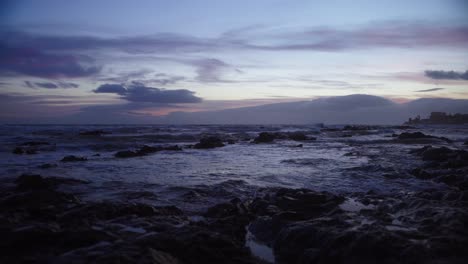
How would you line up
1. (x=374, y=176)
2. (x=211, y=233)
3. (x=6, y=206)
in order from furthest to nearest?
(x=374, y=176)
(x=6, y=206)
(x=211, y=233)

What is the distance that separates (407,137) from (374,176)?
→ 76.7 feet

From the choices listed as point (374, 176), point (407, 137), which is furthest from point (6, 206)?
point (407, 137)

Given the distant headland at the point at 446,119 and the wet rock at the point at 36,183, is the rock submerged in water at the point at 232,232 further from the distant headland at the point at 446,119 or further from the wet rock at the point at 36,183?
the distant headland at the point at 446,119

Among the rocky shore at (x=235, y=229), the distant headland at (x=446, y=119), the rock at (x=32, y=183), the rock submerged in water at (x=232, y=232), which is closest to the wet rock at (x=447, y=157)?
the rocky shore at (x=235, y=229)

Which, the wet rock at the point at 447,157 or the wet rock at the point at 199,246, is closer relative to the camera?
the wet rock at the point at 199,246

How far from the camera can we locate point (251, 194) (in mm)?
7570

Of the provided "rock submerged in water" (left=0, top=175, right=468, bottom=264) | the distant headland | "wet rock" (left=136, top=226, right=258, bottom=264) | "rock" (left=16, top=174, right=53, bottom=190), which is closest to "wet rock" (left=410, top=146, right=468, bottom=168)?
"rock submerged in water" (left=0, top=175, right=468, bottom=264)

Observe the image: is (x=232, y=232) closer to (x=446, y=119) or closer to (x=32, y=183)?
(x=32, y=183)

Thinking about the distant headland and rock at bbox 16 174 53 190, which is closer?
rock at bbox 16 174 53 190

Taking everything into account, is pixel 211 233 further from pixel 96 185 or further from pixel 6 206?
pixel 96 185

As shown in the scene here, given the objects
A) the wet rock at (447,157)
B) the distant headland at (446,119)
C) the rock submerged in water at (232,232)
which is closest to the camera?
the rock submerged in water at (232,232)

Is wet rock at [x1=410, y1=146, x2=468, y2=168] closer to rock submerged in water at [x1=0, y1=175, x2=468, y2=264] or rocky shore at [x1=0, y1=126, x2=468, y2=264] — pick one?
rocky shore at [x1=0, y1=126, x2=468, y2=264]

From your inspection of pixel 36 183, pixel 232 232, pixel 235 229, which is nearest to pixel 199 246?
pixel 232 232

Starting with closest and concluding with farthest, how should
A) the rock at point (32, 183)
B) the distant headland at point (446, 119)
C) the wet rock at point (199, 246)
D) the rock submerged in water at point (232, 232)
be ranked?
the rock submerged in water at point (232, 232) < the wet rock at point (199, 246) < the rock at point (32, 183) < the distant headland at point (446, 119)
